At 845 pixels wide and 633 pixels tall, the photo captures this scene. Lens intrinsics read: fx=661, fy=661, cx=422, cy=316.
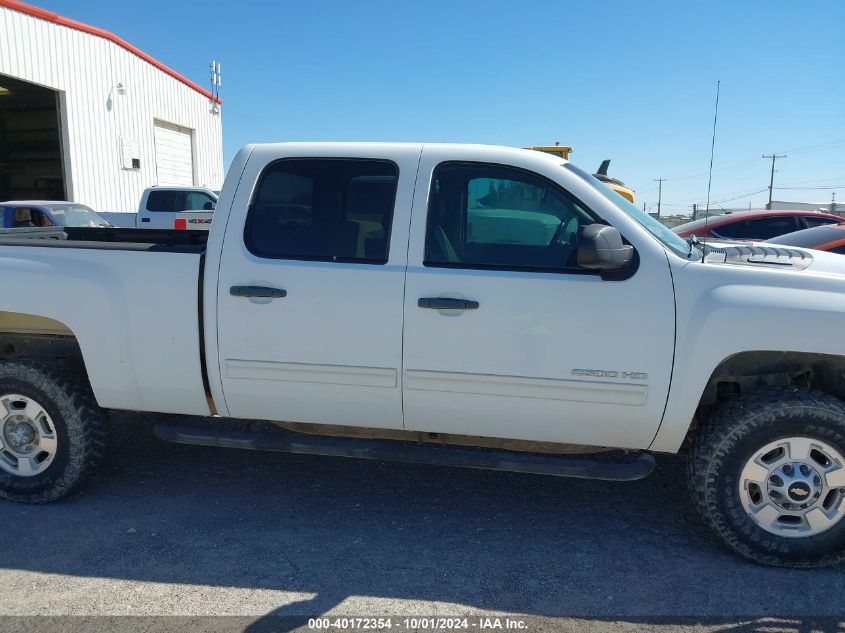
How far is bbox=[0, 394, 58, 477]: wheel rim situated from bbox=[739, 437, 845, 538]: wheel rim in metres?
3.89

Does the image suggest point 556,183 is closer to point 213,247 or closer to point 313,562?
point 213,247

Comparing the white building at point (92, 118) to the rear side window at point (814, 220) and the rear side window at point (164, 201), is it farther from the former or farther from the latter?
the rear side window at point (814, 220)

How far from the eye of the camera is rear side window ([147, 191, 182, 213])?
16391 millimetres

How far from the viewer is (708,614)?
2.96 m

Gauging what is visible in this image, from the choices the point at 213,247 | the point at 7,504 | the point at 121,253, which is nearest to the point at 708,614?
the point at 213,247

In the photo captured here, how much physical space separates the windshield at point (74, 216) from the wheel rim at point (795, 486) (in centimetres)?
1393

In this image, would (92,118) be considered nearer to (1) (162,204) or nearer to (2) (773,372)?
(1) (162,204)

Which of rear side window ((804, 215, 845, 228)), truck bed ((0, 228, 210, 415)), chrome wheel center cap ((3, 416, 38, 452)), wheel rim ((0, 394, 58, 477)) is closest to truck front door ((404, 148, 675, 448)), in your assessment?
truck bed ((0, 228, 210, 415))

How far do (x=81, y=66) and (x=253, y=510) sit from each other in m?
19.6

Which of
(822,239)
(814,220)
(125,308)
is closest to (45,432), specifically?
(125,308)

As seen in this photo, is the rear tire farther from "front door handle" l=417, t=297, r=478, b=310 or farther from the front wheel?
the front wheel

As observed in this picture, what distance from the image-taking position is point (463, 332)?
331 cm

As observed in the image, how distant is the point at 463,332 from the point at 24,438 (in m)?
2.75

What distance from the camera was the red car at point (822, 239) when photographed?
6.68m
